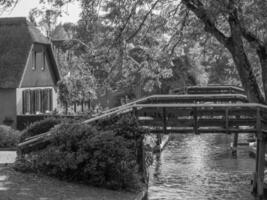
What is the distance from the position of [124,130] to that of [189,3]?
631cm

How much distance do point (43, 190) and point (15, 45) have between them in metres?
24.1

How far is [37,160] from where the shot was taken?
16484 millimetres

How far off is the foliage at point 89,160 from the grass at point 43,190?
36cm

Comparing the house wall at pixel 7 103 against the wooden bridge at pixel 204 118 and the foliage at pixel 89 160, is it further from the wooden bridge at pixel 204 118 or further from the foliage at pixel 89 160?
the foliage at pixel 89 160

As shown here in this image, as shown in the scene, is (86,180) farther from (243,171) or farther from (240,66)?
(243,171)

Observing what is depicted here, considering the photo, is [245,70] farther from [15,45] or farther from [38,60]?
[38,60]

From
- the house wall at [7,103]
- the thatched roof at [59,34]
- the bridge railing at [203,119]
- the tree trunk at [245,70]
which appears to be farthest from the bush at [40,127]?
the thatched roof at [59,34]

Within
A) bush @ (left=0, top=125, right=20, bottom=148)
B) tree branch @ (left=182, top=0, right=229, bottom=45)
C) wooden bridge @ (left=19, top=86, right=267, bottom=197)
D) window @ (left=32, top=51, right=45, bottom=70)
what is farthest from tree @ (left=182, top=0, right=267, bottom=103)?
window @ (left=32, top=51, right=45, bottom=70)

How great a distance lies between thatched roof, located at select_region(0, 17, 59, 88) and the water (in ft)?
32.7

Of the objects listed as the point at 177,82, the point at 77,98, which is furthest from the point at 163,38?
the point at 177,82

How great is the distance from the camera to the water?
2075 centimetres

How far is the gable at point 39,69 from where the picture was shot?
37.5 metres

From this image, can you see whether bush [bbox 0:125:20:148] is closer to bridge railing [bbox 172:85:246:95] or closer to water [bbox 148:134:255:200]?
water [bbox 148:134:255:200]

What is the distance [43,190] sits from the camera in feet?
46.9
